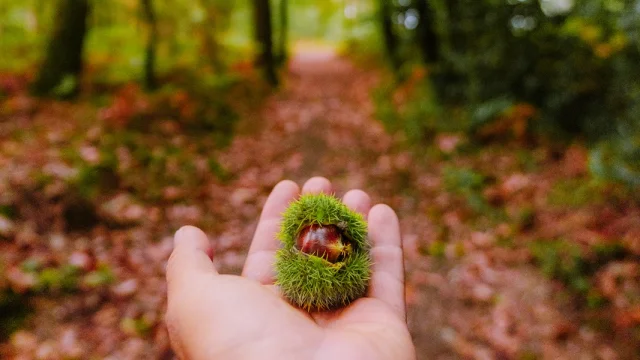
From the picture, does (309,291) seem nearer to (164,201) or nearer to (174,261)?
(174,261)

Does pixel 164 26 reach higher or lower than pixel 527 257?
higher

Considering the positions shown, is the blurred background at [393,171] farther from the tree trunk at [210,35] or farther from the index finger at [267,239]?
the index finger at [267,239]

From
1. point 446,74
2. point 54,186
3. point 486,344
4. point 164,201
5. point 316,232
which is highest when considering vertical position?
point 446,74

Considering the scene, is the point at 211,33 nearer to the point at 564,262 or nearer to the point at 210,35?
the point at 210,35

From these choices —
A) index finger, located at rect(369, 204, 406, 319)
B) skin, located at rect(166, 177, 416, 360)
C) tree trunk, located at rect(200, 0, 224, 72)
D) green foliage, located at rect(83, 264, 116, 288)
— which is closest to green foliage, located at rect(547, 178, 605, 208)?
index finger, located at rect(369, 204, 406, 319)

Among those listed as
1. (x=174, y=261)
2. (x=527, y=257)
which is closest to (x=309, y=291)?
(x=174, y=261)
